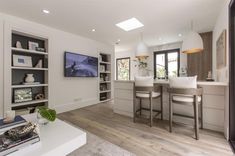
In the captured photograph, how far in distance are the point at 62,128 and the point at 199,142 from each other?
212cm

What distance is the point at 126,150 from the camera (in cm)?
179

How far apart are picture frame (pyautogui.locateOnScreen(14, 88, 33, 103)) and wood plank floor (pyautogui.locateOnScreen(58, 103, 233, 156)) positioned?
1.22 meters

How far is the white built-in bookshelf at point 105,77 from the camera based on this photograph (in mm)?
5332

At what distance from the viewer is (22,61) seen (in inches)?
119

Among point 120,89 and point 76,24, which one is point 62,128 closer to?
point 120,89

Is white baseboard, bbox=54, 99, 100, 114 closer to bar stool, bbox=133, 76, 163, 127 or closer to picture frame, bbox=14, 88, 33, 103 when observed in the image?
picture frame, bbox=14, 88, 33, 103

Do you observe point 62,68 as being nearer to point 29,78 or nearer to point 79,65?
point 79,65

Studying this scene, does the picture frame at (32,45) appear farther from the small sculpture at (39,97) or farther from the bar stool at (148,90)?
the bar stool at (148,90)

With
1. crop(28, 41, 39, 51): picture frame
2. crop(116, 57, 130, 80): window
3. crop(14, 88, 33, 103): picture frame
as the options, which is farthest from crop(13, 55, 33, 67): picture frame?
crop(116, 57, 130, 80): window

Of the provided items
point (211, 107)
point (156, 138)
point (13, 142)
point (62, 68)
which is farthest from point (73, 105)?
point (211, 107)

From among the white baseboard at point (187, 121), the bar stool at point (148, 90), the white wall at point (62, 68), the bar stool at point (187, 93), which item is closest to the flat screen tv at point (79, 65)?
the white wall at point (62, 68)

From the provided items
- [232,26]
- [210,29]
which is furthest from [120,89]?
[210,29]

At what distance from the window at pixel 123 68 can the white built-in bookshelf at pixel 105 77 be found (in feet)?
5.75

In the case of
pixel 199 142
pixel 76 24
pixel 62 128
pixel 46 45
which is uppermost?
pixel 76 24
